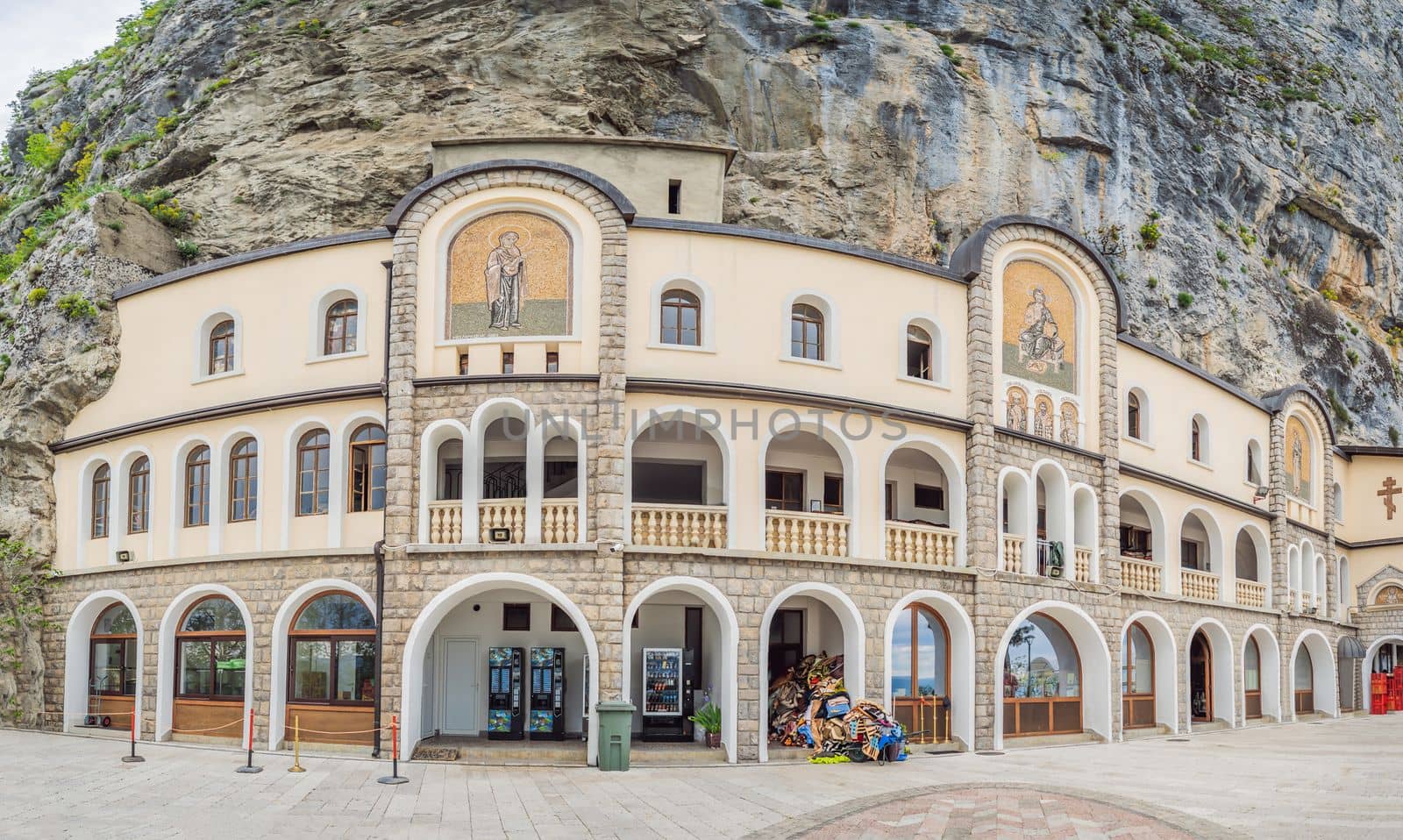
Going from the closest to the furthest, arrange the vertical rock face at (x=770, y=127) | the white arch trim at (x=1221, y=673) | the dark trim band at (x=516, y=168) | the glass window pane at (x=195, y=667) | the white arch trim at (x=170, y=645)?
the dark trim band at (x=516, y=168) → the white arch trim at (x=170, y=645) → the glass window pane at (x=195, y=667) → the white arch trim at (x=1221, y=673) → the vertical rock face at (x=770, y=127)

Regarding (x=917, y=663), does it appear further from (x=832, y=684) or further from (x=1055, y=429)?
(x=1055, y=429)

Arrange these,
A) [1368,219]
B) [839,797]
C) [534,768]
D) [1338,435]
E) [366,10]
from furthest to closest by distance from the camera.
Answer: [1368,219]
[1338,435]
[366,10]
[534,768]
[839,797]

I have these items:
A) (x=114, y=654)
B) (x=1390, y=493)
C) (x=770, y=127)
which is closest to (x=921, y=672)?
(x=114, y=654)

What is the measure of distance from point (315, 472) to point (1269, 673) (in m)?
27.1

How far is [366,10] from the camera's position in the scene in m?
39.6

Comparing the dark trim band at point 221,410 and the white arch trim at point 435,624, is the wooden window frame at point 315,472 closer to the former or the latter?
the dark trim band at point 221,410

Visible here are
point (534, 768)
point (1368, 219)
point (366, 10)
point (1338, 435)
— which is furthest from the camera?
point (1368, 219)

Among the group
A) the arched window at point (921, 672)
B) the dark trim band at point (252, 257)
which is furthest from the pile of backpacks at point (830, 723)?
the dark trim band at point (252, 257)

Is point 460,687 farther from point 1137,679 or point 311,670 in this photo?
point 1137,679

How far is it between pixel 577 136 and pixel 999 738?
1600 centimetres

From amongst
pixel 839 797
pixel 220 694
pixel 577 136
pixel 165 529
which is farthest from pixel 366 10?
pixel 839 797

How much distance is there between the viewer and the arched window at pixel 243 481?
25.7 metres

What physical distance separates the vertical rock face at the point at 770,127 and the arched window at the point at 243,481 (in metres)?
6.39

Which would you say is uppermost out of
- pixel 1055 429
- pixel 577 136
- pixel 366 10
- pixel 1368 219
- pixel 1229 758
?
pixel 366 10
